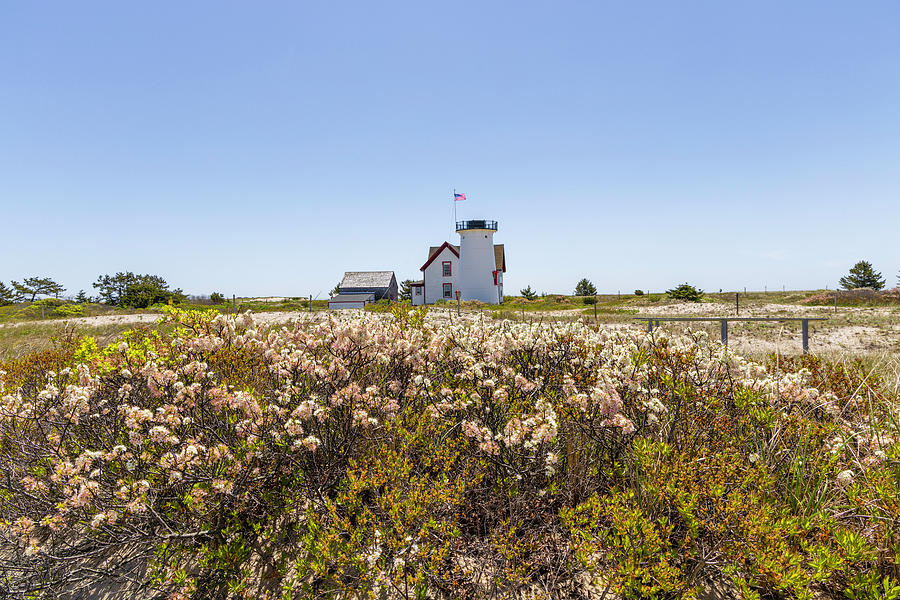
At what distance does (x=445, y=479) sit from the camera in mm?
3307

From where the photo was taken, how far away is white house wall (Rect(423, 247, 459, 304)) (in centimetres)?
4944

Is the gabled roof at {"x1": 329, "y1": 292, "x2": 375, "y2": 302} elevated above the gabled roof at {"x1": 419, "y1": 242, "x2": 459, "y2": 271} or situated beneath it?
situated beneath

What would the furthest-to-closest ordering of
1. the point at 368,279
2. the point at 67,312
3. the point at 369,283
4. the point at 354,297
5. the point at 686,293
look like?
the point at 368,279
the point at 369,283
the point at 354,297
the point at 686,293
the point at 67,312

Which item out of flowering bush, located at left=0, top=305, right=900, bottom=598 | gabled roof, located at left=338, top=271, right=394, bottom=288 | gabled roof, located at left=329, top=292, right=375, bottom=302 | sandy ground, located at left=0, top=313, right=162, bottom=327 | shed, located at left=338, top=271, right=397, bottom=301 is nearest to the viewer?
flowering bush, located at left=0, top=305, right=900, bottom=598

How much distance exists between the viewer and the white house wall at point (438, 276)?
49.4 meters

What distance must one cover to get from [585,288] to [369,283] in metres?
26.6

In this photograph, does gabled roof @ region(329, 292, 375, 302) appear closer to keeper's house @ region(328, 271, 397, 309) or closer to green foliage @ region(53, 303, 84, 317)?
keeper's house @ region(328, 271, 397, 309)

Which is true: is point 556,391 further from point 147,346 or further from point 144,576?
point 147,346

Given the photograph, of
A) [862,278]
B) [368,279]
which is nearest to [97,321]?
[368,279]

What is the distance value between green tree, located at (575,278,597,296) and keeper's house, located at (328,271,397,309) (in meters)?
23.3

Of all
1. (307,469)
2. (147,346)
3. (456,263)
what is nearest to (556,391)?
(307,469)

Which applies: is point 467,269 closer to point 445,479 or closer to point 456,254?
point 456,254

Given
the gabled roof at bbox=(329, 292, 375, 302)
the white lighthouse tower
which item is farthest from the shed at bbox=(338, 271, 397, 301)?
the white lighthouse tower

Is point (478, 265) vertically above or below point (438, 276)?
above
